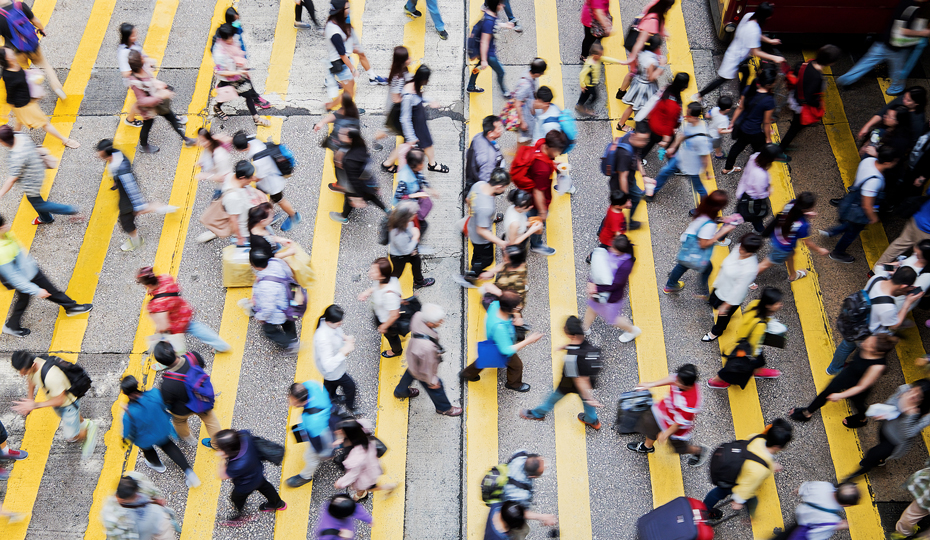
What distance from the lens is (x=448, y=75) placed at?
1080 cm

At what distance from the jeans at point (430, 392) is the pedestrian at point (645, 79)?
5.13 m

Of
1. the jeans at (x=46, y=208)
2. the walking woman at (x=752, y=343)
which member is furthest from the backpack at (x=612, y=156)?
the jeans at (x=46, y=208)

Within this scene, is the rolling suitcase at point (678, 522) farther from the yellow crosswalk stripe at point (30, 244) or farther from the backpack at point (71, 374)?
the yellow crosswalk stripe at point (30, 244)

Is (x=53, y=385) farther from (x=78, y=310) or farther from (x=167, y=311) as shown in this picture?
(x=78, y=310)

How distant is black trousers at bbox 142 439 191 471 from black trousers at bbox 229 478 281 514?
2.45 ft

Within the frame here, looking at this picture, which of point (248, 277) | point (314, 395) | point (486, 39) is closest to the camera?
point (314, 395)

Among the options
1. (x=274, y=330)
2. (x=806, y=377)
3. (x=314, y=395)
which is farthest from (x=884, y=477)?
(x=274, y=330)

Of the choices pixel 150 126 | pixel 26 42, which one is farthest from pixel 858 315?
pixel 26 42

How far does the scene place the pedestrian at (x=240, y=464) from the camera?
5.60 m

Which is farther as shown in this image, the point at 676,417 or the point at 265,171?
the point at 265,171

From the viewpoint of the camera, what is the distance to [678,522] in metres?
6.03

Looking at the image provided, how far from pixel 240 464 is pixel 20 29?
26.8 feet

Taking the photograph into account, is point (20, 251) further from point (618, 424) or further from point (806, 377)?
point (806, 377)

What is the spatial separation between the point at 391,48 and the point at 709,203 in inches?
247
